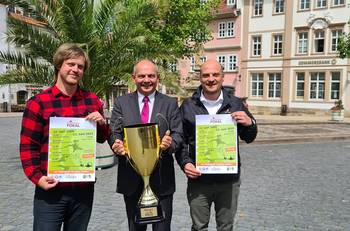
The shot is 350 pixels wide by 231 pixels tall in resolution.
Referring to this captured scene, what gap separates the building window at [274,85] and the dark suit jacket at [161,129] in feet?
120

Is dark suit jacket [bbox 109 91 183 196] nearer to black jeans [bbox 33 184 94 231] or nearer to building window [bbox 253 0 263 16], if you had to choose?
black jeans [bbox 33 184 94 231]

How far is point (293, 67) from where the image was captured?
122 feet

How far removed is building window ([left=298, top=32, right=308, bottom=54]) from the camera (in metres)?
36.6

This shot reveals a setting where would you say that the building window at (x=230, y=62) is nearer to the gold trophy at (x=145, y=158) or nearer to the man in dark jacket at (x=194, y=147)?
the man in dark jacket at (x=194, y=147)

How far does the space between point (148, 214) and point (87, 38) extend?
724cm

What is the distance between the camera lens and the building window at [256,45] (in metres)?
39.7

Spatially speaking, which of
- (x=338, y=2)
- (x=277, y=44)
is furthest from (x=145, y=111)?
(x=277, y=44)

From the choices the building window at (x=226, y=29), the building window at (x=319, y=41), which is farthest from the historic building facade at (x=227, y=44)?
the building window at (x=319, y=41)

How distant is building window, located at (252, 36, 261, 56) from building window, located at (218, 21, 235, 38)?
2.48 metres

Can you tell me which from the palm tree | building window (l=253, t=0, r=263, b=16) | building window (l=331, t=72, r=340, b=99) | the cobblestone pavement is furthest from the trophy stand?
building window (l=253, t=0, r=263, b=16)

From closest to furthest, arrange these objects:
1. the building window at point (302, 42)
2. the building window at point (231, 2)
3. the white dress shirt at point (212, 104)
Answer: the white dress shirt at point (212, 104) < the building window at point (302, 42) < the building window at point (231, 2)

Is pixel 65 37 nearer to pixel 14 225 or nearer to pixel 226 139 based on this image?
pixel 14 225

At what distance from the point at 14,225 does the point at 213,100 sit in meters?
3.31

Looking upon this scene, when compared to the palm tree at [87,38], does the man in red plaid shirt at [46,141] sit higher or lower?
lower
